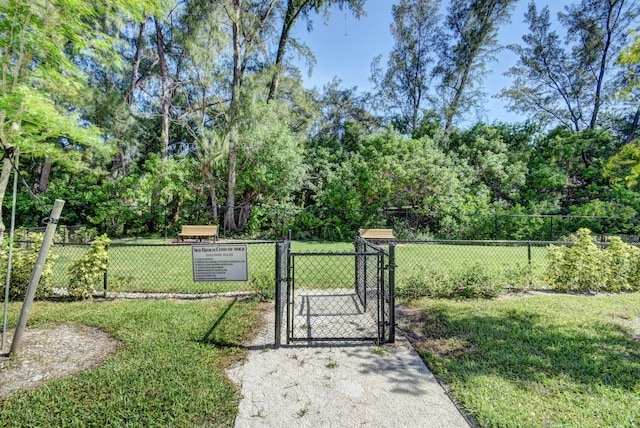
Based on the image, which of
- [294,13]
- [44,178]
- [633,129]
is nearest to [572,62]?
[633,129]

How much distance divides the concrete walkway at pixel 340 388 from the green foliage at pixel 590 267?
4.17 metres

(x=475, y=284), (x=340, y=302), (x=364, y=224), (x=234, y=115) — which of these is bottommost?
(x=340, y=302)

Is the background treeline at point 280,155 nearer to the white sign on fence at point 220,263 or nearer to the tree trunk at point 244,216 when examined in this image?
the tree trunk at point 244,216

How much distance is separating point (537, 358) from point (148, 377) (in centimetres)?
379

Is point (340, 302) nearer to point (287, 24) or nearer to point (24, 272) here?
point (24, 272)

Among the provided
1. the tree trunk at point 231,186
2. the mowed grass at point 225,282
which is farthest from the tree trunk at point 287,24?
the mowed grass at point 225,282

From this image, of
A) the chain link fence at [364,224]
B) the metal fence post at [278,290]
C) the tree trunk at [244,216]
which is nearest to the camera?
the metal fence post at [278,290]

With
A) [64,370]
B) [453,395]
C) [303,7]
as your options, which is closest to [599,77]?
[303,7]

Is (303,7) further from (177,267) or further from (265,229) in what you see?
(177,267)

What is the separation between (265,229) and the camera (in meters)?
14.8

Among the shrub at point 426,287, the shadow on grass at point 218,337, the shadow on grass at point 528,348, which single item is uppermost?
the shrub at point 426,287

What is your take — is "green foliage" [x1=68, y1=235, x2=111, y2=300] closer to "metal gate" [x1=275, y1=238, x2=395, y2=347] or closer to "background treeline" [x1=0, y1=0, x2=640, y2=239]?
"metal gate" [x1=275, y1=238, x2=395, y2=347]

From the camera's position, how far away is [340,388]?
8.53 ft

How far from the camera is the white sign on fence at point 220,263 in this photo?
3.96 metres
